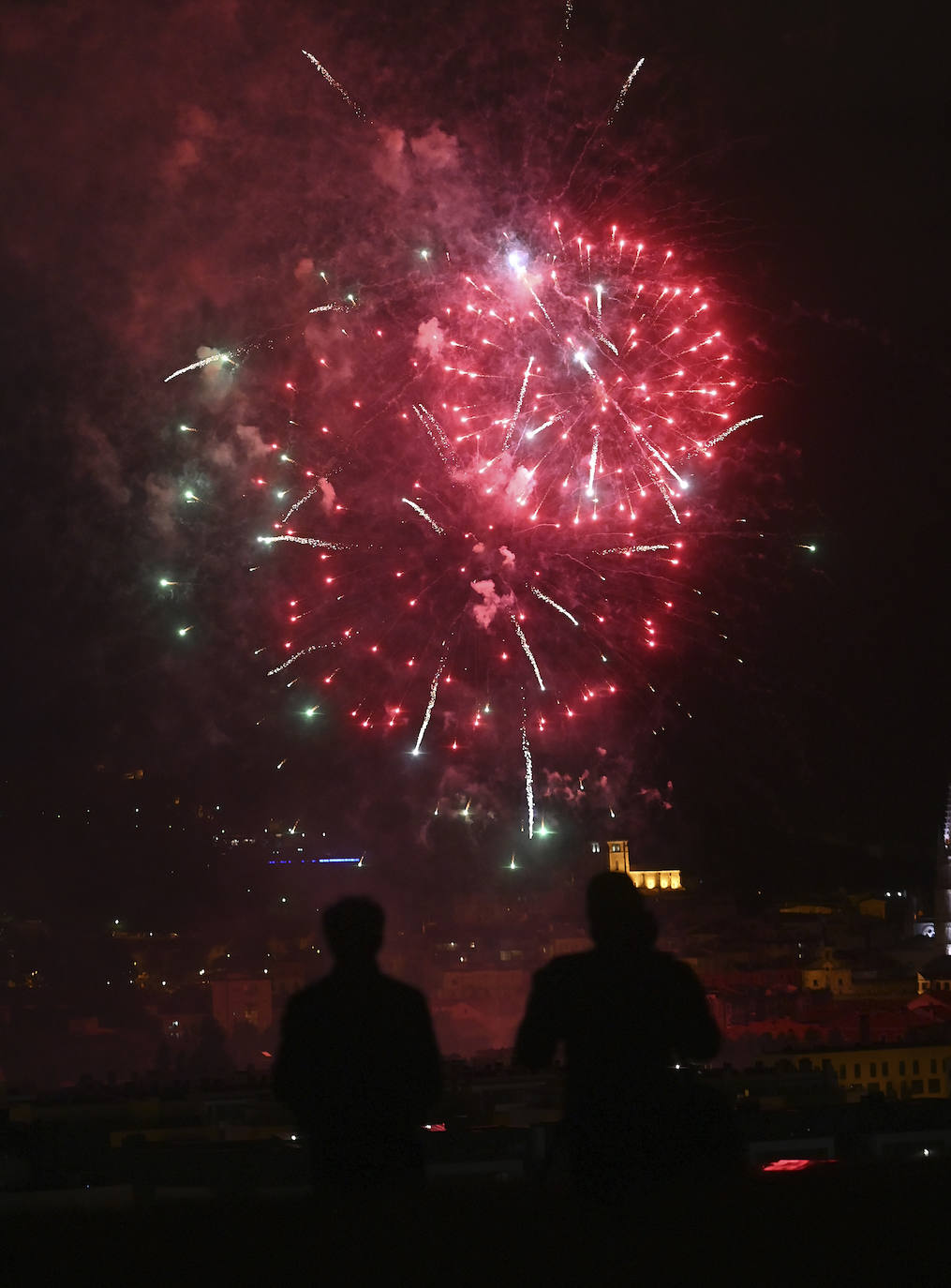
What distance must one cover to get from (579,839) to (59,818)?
15094 millimetres

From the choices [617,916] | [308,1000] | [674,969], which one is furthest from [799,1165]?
[308,1000]

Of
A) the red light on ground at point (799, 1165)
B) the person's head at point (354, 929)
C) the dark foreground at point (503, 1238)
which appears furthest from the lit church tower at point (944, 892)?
the dark foreground at point (503, 1238)

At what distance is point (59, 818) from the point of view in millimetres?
40219

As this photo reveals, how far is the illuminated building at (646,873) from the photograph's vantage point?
45.6 metres

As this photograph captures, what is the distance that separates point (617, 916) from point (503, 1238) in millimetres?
962

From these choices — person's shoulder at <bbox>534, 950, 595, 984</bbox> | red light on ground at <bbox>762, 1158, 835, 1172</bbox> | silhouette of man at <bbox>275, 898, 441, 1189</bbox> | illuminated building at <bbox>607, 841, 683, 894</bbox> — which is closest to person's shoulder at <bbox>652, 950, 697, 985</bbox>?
person's shoulder at <bbox>534, 950, 595, 984</bbox>

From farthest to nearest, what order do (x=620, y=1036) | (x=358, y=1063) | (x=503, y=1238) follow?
1. (x=358, y=1063)
2. (x=620, y=1036)
3. (x=503, y=1238)

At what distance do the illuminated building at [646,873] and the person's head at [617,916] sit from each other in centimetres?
4212

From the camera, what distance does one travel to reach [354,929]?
3221mm

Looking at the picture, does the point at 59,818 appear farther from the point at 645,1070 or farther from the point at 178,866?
the point at 645,1070

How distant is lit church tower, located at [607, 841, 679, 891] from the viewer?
45.6 m

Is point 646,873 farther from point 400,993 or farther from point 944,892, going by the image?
point 400,993

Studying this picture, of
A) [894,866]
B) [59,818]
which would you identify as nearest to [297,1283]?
[59,818]

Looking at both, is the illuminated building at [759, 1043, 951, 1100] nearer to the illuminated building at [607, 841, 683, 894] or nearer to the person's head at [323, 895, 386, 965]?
the illuminated building at [607, 841, 683, 894]
